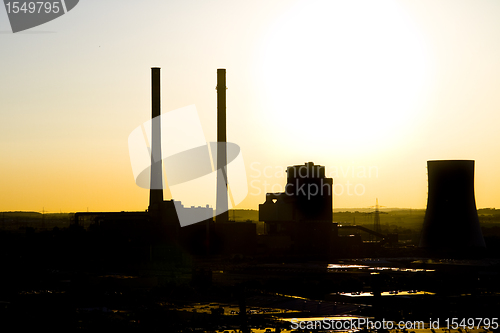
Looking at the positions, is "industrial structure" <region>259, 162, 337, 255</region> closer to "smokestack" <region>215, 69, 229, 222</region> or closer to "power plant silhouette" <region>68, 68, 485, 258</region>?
"power plant silhouette" <region>68, 68, 485, 258</region>

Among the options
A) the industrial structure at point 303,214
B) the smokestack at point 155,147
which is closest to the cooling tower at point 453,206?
the industrial structure at point 303,214

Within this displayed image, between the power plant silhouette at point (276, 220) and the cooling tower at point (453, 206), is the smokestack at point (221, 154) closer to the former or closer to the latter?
the power plant silhouette at point (276, 220)

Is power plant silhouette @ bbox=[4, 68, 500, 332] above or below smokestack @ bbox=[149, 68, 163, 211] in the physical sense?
below

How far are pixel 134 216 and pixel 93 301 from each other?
2844 centimetres

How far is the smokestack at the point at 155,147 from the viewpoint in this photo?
2039 inches

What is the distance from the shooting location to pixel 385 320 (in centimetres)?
1822

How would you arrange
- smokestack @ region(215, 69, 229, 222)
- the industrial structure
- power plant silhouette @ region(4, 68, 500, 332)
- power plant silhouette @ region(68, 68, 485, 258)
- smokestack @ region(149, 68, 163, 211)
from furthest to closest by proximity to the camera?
smokestack @ region(215, 69, 229, 222) → the industrial structure → smokestack @ region(149, 68, 163, 211) → power plant silhouette @ region(68, 68, 485, 258) → power plant silhouette @ region(4, 68, 500, 332)

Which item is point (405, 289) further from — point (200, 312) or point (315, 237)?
point (315, 237)

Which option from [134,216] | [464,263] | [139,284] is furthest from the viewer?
[134,216]

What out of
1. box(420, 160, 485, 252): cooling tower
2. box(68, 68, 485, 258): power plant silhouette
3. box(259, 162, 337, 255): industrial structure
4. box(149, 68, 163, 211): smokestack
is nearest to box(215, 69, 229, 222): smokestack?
box(68, 68, 485, 258): power plant silhouette

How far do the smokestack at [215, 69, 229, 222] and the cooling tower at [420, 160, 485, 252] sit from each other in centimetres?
1591

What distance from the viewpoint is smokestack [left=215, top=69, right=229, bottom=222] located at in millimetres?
54188

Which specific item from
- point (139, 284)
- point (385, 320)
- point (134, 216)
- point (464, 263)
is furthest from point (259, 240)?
point (385, 320)

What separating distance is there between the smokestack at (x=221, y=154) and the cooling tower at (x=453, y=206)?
15.9 metres
